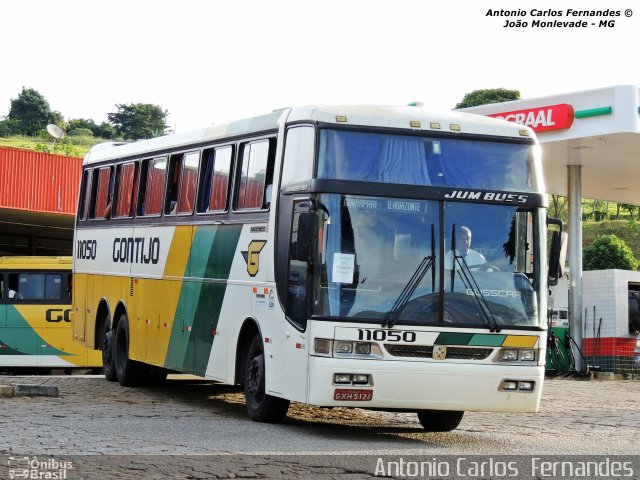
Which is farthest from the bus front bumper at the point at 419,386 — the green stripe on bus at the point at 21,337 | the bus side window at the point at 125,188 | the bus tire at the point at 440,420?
the green stripe on bus at the point at 21,337

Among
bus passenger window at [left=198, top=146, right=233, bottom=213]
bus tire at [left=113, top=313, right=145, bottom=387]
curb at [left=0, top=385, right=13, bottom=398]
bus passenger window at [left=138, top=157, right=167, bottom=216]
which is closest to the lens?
bus passenger window at [left=198, top=146, right=233, bottom=213]

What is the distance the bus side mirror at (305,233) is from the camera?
1266 cm

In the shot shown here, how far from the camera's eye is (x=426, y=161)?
13312mm

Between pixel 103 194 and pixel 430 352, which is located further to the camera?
pixel 103 194

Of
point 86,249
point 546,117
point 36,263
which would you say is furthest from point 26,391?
point 36,263

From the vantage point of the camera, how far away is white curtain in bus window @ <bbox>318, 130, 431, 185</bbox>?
1304 centimetres

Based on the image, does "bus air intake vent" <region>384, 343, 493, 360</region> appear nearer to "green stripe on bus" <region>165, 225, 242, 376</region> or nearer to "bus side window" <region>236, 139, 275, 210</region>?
"bus side window" <region>236, 139, 275, 210</region>

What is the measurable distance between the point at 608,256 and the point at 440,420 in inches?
2274

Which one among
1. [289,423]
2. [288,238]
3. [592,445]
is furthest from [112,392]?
[592,445]

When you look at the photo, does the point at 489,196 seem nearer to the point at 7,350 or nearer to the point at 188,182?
the point at 188,182

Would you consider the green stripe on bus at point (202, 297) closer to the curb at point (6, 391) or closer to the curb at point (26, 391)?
the curb at point (26, 391)

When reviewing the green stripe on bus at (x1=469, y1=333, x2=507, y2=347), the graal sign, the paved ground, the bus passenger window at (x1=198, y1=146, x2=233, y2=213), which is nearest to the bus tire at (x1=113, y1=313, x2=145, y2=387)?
the paved ground

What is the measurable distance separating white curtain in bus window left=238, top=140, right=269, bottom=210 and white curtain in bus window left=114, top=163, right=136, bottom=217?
482cm

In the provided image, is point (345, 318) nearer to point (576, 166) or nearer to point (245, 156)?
point (245, 156)
